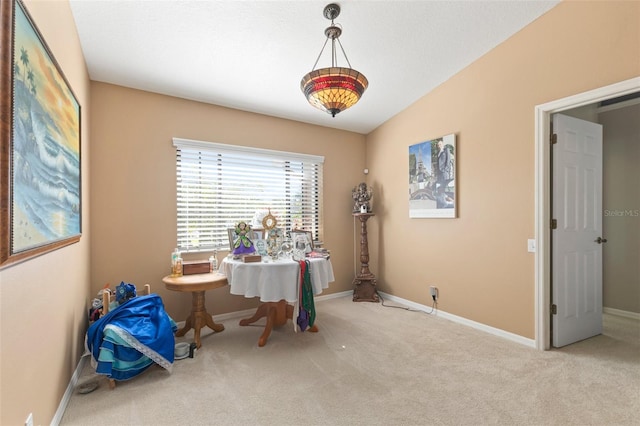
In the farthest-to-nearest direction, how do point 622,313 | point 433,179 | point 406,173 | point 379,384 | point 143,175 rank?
point 406,173 < point 433,179 < point 622,313 < point 143,175 < point 379,384

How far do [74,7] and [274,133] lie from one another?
229 cm

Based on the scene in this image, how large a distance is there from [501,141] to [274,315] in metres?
2.98

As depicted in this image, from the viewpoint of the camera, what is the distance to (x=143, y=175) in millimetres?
3260

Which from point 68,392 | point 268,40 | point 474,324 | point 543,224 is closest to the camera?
point 68,392

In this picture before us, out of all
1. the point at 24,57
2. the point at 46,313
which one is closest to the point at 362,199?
the point at 46,313

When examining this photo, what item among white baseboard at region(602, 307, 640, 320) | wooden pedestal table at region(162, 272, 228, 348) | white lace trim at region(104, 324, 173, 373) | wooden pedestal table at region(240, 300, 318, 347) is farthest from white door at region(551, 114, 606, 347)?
white lace trim at region(104, 324, 173, 373)

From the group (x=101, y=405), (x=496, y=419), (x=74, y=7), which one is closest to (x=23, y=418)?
(x=101, y=405)

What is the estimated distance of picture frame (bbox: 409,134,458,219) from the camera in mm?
3592

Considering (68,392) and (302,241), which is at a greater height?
(302,241)

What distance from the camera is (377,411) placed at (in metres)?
1.92

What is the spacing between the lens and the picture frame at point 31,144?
116cm

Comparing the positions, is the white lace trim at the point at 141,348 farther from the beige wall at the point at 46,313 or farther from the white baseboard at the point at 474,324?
the white baseboard at the point at 474,324

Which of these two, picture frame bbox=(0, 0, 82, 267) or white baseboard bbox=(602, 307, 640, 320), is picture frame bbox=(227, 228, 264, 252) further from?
white baseboard bbox=(602, 307, 640, 320)

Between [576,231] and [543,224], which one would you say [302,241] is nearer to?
[543,224]
